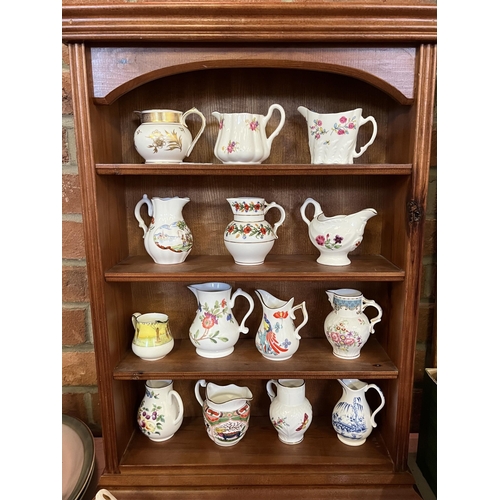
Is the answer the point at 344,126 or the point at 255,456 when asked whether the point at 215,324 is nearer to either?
the point at 255,456

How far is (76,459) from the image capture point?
0.84m

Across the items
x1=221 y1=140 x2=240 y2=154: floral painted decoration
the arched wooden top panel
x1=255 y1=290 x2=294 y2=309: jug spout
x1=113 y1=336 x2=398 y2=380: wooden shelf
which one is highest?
the arched wooden top panel

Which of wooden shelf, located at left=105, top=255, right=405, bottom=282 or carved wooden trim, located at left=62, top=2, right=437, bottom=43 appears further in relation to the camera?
wooden shelf, located at left=105, top=255, right=405, bottom=282

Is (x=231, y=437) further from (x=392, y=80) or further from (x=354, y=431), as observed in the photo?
(x=392, y=80)

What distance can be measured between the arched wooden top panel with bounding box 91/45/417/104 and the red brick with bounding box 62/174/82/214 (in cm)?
27

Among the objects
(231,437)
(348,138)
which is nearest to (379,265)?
(348,138)

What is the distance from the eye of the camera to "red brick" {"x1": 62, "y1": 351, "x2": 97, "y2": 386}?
1.02 meters

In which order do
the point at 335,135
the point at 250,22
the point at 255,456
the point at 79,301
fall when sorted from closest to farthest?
1. the point at 250,22
2. the point at 335,135
3. the point at 255,456
4. the point at 79,301

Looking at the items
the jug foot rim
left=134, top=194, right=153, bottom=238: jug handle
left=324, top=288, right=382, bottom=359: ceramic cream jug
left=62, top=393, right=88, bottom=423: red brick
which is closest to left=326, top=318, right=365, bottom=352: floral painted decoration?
left=324, top=288, right=382, bottom=359: ceramic cream jug

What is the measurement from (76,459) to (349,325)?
0.63m

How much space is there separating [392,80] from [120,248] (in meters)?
0.63

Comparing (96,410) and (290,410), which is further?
(96,410)

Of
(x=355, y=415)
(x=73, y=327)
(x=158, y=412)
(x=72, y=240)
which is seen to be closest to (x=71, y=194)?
(x=72, y=240)

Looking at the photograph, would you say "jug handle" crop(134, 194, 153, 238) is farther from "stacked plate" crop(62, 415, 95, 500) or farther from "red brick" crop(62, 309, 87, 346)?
"stacked plate" crop(62, 415, 95, 500)
